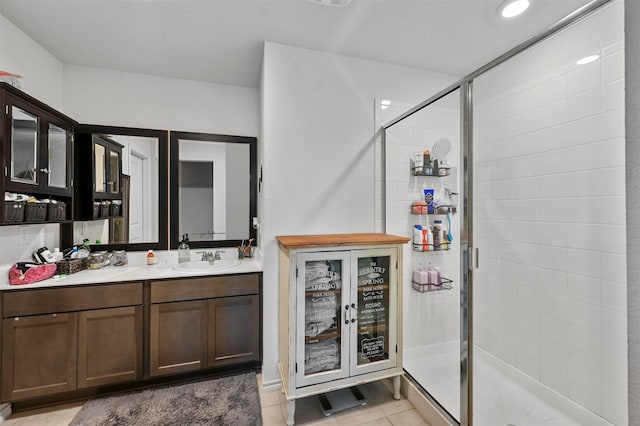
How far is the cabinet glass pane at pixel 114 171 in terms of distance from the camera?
244 cm

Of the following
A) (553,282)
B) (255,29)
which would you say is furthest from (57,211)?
(553,282)

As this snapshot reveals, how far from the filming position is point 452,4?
168 centimetres

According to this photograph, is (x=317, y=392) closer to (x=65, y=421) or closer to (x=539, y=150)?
(x=65, y=421)

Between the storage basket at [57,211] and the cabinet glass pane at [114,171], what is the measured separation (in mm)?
359

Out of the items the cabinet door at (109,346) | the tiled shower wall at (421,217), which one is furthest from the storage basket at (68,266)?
the tiled shower wall at (421,217)

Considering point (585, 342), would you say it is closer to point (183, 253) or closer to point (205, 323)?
point (205, 323)

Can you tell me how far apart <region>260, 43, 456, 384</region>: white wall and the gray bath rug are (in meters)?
0.24

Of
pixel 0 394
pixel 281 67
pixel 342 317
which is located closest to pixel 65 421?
pixel 0 394

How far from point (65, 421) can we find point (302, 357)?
1.55m

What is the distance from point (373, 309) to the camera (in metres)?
1.94

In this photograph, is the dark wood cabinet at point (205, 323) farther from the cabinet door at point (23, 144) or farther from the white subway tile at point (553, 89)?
the white subway tile at point (553, 89)

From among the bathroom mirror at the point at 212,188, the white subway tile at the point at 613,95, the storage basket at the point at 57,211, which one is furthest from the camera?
the bathroom mirror at the point at 212,188

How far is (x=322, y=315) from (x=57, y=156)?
228 centimetres

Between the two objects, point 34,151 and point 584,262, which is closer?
point 584,262
